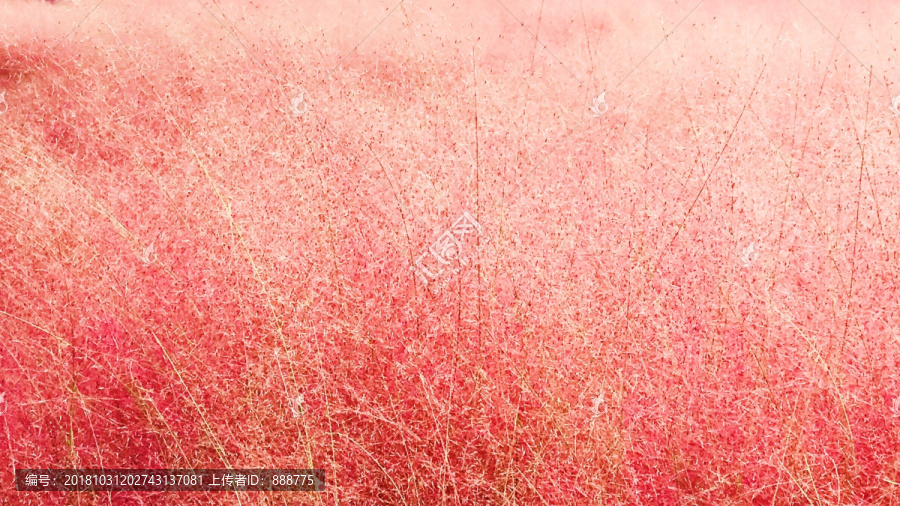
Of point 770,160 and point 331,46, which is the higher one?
point 331,46

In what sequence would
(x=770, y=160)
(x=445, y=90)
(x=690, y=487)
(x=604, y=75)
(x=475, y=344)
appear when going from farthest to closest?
(x=604, y=75)
(x=445, y=90)
(x=770, y=160)
(x=475, y=344)
(x=690, y=487)

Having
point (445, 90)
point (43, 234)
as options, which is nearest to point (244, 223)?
point (43, 234)

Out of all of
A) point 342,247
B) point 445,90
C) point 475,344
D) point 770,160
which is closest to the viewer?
point 475,344

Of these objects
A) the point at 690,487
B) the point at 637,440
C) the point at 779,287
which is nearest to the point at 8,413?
the point at 637,440

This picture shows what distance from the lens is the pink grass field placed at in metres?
1.65

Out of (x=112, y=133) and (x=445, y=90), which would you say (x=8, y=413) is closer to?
(x=112, y=133)

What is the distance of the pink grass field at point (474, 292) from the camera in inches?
64.8

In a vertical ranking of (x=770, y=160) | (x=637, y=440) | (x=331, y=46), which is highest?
(x=331, y=46)

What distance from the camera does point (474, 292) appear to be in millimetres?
1817

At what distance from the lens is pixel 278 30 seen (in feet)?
9.90

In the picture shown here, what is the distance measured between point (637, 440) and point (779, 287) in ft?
1.92

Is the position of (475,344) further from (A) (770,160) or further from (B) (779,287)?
(A) (770,160)

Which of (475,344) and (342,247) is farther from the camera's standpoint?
(342,247)

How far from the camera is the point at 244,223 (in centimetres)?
205
